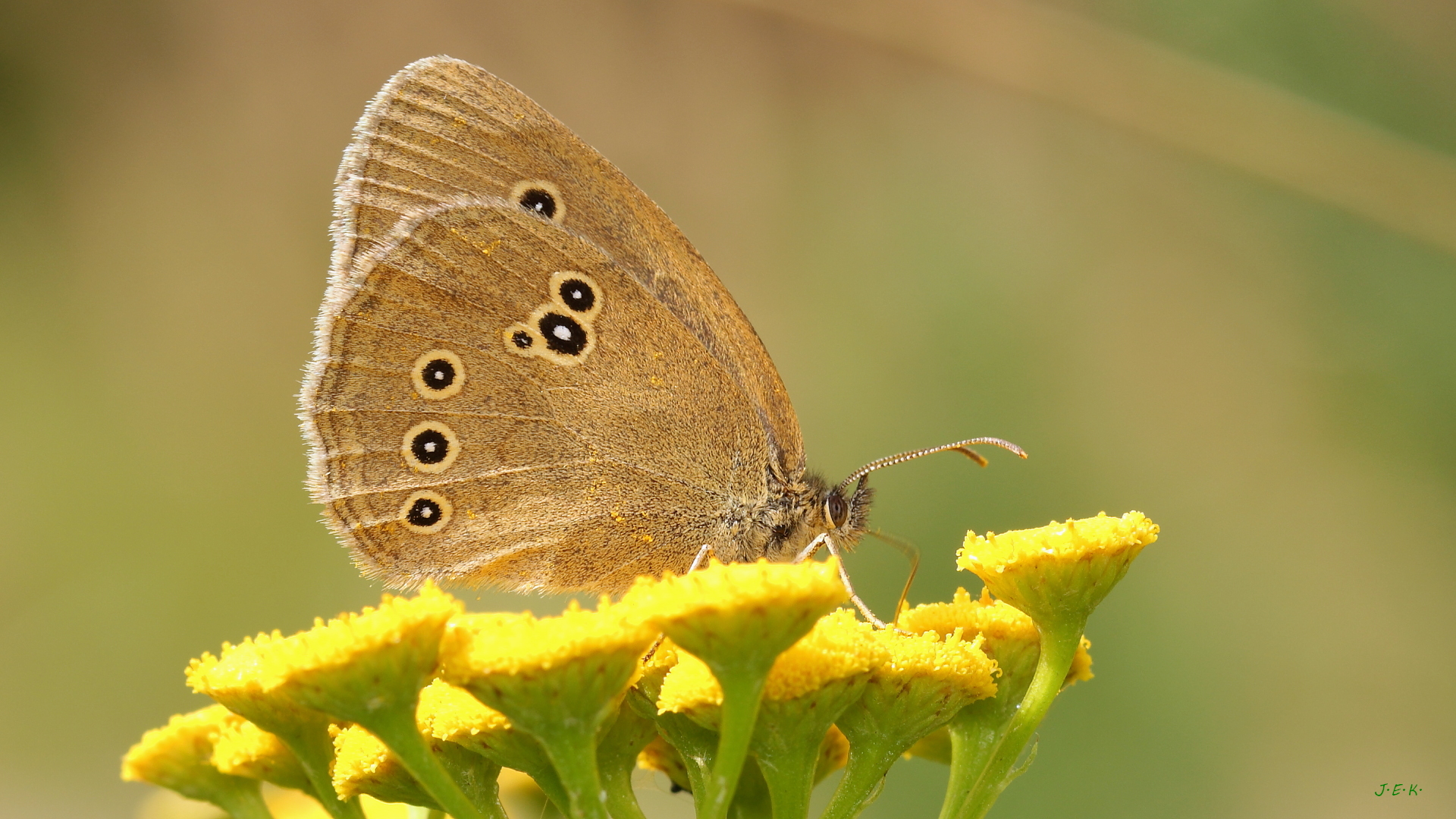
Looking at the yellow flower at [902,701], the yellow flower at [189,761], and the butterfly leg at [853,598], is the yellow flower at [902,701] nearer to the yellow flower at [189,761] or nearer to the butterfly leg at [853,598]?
the butterfly leg at [853,598]

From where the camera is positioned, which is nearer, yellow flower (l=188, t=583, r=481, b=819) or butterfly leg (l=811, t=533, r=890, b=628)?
yellow flower (l=188, t=583, r=481, b=819)

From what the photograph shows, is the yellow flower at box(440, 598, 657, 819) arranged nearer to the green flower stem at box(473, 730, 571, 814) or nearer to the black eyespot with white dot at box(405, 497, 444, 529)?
the green flower stem at box(473, 730, 571, 814)

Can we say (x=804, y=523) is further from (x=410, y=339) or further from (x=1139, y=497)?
(x=1139, y=497)

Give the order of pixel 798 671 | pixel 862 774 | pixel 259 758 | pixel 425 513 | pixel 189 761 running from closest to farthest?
pixel 798 671
pixel 862 774
pixel 259 758
pixel 189 761
pixel 425 513

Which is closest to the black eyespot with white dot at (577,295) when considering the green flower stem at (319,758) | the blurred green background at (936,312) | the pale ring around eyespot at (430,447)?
the pale ring around eyespot at (430,447)

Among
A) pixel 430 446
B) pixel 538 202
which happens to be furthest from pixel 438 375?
pixel 538 202

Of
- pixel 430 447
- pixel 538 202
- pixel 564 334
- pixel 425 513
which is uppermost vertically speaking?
pixel 538 202

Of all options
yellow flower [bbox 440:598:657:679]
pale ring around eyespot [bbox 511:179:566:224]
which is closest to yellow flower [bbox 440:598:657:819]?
yellow flower [bbox 440:598:657:679]

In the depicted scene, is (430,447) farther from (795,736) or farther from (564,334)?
(795,736)
